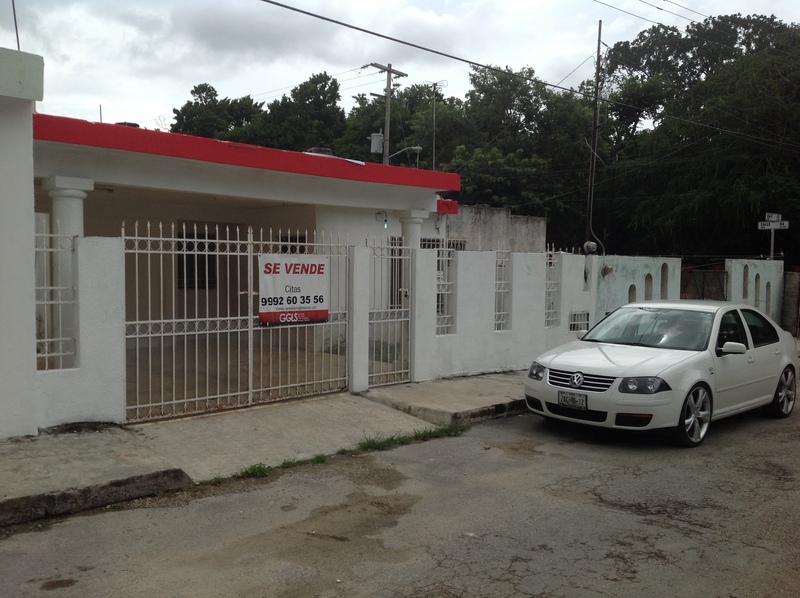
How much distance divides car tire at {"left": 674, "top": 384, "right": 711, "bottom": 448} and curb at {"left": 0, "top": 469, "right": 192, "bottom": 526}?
4850mm

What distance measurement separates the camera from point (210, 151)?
1048cm

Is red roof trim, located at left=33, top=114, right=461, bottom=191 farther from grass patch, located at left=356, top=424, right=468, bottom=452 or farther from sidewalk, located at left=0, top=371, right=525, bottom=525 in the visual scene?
grass patch, located at left=356, top=424, right=468, bottom=452

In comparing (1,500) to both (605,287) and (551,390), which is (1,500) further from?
(605,287)

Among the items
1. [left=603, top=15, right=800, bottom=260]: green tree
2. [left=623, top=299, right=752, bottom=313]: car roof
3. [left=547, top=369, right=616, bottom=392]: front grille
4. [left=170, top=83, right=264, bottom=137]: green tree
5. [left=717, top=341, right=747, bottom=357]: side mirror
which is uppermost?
[left=170, top=83, right=264, bottom=137]: green tree

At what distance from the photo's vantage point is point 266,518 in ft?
17.3

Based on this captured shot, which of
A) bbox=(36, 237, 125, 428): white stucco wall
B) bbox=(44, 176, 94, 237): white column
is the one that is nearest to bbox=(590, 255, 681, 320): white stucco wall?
bbox=(44, 176, 94, 237): white column

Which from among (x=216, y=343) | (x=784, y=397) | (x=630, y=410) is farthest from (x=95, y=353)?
(x=784, y=397)

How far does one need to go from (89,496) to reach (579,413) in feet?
15.6

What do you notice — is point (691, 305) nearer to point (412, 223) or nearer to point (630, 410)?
point (630, 410)

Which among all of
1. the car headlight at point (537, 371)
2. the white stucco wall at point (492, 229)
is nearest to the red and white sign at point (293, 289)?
the car headlight at point (537, 371)

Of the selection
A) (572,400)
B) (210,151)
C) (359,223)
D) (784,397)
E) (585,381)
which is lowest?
(784,397)

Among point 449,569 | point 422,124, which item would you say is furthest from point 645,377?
point 422,124

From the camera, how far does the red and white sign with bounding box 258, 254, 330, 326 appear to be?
8.29 metres

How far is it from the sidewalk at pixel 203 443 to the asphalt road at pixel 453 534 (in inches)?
7.6
